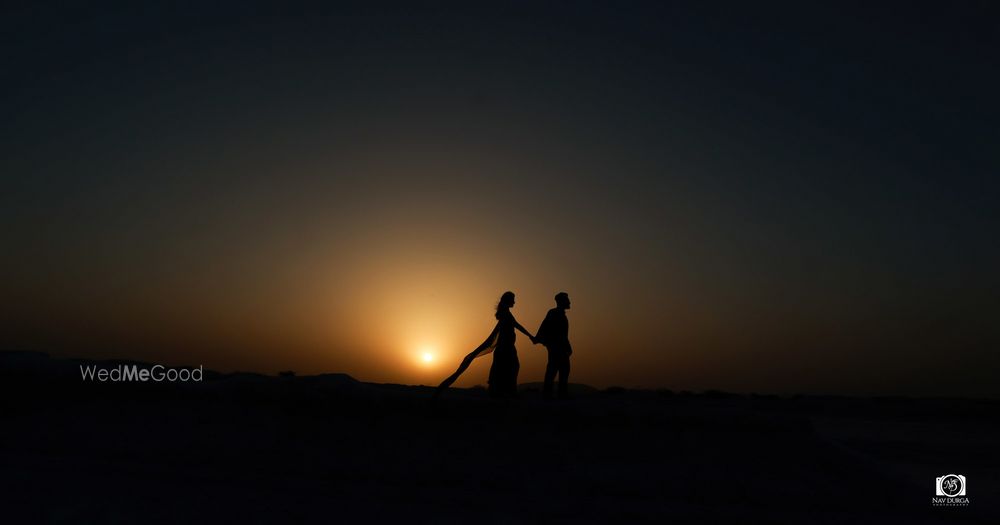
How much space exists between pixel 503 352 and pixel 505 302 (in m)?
1.06

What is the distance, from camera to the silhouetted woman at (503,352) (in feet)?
49.9

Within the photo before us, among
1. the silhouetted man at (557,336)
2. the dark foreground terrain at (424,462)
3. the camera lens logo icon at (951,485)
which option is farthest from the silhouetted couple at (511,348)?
the camera lens logo icon at (951,485)

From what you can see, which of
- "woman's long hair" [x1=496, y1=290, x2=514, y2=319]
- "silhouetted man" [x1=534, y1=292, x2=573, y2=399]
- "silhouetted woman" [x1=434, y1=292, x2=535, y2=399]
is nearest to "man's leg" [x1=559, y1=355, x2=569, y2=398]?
"silhouetted man" [x1=534, y1=292, x2=573, y2=399]

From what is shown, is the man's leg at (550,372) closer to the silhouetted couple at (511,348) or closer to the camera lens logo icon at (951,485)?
the silhouetted couple at (511,348)

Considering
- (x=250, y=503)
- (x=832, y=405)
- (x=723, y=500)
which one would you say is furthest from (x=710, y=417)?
(x=832, y=405)

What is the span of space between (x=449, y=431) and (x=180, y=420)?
5563 millimetres

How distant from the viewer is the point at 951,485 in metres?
12.1

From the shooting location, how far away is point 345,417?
14.5 metres

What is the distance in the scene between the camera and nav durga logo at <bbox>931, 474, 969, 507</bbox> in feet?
34.7

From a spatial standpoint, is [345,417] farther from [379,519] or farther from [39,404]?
[39,404]
